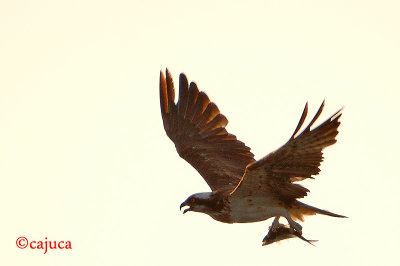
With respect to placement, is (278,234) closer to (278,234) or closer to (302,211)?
(278,234)

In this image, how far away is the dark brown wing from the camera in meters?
14.0

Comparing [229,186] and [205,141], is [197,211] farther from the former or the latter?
[205,141]

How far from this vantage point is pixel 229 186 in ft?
43.3

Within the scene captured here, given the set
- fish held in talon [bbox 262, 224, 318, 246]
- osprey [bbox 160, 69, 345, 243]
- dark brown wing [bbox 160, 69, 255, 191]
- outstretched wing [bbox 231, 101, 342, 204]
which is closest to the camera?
outstretched wing [bbox 231, 101, 342, 204]

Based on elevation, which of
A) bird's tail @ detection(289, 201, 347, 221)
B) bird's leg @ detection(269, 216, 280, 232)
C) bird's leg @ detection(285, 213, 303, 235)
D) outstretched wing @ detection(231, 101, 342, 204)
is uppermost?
outstretched wing @ detection(231, 101, 342, 204)

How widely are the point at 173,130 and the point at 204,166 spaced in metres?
0.97

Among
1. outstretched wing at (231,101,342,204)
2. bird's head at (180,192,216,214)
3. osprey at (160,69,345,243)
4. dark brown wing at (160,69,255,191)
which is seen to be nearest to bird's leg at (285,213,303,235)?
osprey at (160,69,345,243)

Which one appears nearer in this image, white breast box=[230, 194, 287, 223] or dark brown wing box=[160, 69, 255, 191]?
white breast box=[230, 194, 287, 223]

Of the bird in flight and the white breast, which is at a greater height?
the white breast

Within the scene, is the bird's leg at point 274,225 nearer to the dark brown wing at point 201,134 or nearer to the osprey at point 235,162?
the osprey at point 235,162

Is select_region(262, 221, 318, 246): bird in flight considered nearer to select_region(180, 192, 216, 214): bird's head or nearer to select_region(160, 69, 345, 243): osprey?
select_region(160, 69, 345, 243): osprey

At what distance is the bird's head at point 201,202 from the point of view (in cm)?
1237

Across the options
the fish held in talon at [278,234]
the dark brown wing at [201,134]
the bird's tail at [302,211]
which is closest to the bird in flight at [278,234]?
the fish held in talon at [278,234]

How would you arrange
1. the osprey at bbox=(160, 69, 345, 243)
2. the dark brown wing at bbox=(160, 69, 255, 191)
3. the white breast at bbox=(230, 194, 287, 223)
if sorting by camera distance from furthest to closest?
the dark brown wing at bbox=(160, 69, 255, 191), the white breast at bbox=(230, 194, 287, 223), the osprey at bbox=(160, 69, 345, 243)
